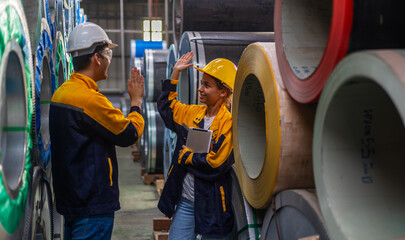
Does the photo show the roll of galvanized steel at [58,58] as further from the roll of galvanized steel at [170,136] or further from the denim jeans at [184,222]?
the denim jeans at [184,222]

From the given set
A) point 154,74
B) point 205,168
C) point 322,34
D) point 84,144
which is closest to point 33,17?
point 84,144

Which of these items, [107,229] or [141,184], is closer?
[107,229]

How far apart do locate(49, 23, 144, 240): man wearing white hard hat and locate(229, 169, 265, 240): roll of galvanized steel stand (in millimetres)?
618

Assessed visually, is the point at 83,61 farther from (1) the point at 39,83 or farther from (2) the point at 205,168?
(2) the point at 205,168

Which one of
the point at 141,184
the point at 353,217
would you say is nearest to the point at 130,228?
the point at 141,184

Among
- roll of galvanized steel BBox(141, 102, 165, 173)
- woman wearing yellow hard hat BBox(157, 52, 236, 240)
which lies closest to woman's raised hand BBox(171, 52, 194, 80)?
woman wearing yellow hard hat BBox(157, 52, 236, 240)

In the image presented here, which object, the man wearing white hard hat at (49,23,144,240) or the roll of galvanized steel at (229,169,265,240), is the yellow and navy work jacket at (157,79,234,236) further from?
the man wearing white hard hat at (49,23,144,240)

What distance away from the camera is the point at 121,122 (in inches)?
89.9

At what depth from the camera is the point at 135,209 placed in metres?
5.46

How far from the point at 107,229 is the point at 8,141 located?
2.25 ft

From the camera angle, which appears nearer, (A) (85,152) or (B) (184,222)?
(A) (85,152)

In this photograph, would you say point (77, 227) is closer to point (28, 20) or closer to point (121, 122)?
point (121, 122)

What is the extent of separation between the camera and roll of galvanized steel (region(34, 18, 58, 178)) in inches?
100

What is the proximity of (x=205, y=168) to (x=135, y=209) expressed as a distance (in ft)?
10.5
